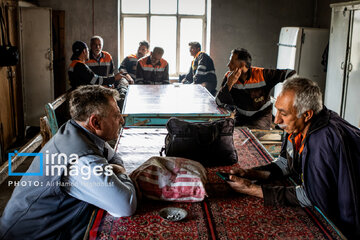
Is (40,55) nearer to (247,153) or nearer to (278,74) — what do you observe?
(278,74)

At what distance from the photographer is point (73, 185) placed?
65.4 inches

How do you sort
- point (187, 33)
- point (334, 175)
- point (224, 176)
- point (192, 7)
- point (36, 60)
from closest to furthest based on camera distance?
point (334, 175), point (224, 176), point (36, 60), point (192, 7), point (187, 33)

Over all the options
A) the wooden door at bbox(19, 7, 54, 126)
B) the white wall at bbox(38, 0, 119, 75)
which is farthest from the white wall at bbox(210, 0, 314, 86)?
the wooden door at bbox(19, 7, 54, 126)

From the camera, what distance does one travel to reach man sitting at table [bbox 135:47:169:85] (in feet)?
20.5

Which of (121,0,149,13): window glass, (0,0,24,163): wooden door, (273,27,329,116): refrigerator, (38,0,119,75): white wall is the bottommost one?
(0,0,24,163): wooden door

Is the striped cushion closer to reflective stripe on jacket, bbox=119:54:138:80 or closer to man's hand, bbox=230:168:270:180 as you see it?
man's hand, bbox=230:168:270:180

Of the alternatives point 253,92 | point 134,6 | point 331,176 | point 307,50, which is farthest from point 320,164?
point 134,6

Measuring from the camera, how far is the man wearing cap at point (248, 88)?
13.0 ft

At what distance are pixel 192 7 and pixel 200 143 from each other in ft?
18.9

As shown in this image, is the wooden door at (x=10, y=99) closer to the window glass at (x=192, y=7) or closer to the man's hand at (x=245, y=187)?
the window glass at (x=192, y=7)

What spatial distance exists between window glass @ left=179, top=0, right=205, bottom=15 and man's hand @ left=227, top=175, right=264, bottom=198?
241 inches

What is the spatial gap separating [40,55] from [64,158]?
491 cm

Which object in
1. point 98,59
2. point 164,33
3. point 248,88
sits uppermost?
point 164,33

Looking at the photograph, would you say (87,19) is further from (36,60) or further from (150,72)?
(150,72)
